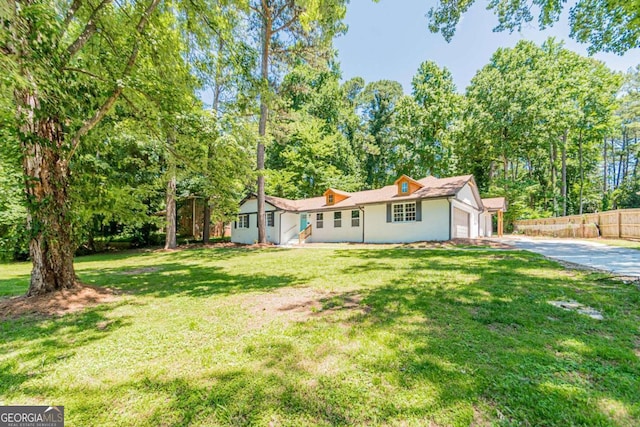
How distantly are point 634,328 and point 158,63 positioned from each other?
343 inches

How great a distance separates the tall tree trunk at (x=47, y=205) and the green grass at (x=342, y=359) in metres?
1.11

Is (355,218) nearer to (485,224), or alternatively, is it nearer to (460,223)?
(460,223)

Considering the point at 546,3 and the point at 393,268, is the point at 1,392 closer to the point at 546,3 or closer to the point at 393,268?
the point at 393,268

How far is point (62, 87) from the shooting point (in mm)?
3959

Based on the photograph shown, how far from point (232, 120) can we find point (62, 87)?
2965mm

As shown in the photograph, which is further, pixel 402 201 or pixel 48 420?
pixel 402 201

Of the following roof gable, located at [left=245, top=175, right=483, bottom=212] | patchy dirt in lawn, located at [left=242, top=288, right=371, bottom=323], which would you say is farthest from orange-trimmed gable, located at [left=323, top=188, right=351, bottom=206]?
patchy dirt in lawn, located at [left=242, top=288, right=371, bottom=323]

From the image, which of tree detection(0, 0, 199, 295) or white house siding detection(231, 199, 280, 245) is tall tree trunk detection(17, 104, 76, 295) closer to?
tree detection(0, 0, 199, 295)

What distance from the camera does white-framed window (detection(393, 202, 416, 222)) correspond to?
15648mm

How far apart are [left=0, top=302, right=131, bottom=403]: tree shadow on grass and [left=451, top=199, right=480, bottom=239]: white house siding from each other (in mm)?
14790

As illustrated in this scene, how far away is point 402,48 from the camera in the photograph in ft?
53.0

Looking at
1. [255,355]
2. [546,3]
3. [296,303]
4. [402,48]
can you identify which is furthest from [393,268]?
[402,48]

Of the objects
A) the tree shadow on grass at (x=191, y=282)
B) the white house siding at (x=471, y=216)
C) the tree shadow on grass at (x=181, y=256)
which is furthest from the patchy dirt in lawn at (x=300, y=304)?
the white house siding at (x=471, y=216)

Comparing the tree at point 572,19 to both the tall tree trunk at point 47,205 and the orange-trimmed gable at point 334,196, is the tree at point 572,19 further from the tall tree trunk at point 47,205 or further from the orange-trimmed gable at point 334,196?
the orange-trimmed gable at point 334,196
